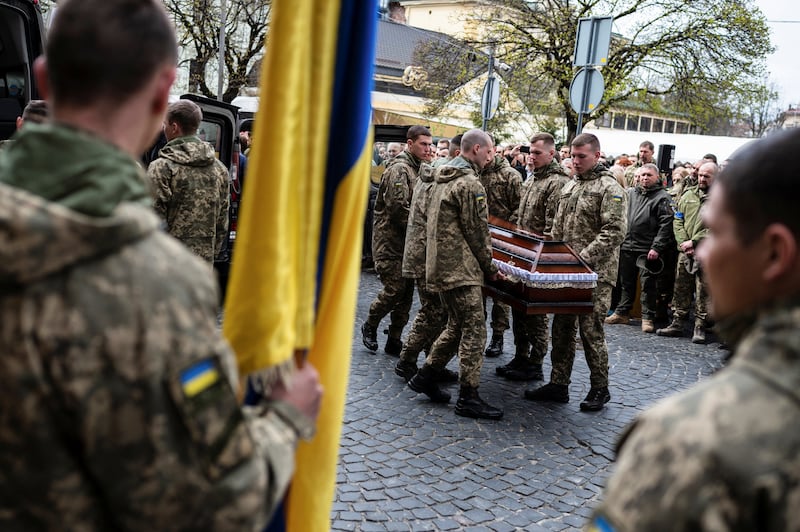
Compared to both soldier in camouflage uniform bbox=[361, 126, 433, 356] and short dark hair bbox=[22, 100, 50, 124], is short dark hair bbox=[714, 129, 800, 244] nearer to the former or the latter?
short dark hair bbox=[22, 100, 50, 124]

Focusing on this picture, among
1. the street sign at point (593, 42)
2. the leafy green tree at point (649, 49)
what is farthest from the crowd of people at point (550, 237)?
the leafy green tree at point (649, 49)

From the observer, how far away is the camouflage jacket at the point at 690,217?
29.8 ft

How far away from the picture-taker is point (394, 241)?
747cm

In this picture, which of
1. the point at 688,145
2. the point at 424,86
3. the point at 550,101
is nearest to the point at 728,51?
the point at 688,145

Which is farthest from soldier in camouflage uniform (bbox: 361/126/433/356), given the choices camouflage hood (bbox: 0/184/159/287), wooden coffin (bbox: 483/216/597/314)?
camouflage hood (bbox: 0/184/159/287)

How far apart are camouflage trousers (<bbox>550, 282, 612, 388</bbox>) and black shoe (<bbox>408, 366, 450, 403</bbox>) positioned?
98cm

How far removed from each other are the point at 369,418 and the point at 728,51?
18.7 meters

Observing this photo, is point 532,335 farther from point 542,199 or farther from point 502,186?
point 502,186

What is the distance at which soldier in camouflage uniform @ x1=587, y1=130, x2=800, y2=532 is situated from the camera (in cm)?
105

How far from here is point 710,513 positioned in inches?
41.2

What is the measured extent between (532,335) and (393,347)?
4.52 feet

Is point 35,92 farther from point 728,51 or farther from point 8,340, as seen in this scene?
point 728,51

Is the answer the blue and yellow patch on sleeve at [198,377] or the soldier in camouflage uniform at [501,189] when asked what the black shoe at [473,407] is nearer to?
the soldier in camouflage uniform at [501,189]

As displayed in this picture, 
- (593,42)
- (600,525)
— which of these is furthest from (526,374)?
(600,525)
